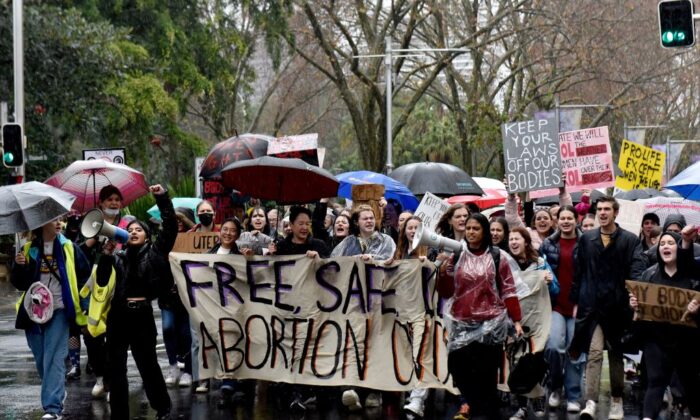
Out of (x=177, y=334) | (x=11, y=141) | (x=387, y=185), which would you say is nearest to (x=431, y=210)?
(x=177, y=334)

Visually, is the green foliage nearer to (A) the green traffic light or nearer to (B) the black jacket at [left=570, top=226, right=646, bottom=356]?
(A) the green traffic light

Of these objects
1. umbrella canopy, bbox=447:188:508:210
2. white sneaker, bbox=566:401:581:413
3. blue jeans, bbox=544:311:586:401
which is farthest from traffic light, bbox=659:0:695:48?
white sneaker, bbox=566:401:581:413

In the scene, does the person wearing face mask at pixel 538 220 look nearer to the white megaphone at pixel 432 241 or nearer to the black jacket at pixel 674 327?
the black jacket at pixel 674 327

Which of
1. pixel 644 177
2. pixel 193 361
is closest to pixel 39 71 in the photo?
pixel 644 177

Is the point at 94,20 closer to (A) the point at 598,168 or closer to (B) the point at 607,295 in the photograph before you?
(A) the point at 598,168

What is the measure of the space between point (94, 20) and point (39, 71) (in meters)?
4.32

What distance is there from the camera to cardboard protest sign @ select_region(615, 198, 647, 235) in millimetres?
13602

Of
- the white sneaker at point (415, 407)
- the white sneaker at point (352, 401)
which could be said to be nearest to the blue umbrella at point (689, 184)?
the white sneaker at point (415, 407)

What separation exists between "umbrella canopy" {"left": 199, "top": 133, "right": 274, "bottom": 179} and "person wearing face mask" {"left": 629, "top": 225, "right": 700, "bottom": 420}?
657cm

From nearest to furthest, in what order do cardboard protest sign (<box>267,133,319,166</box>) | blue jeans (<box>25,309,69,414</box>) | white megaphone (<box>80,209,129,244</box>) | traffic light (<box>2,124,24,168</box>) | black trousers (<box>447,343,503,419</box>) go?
black trousers (<box>447,343,503,419</box>)
white megaphone (<box>80,209,129,244</box>)
blue jeans (<box>25,309,69,414</box>)
cardboard protest sign (<box>267,133,319,166</box>)
traffic light (<box>2,124,24,168</box>)

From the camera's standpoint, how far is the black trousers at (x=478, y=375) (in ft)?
28.0

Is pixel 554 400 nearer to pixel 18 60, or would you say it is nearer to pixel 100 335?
pixel 100 335

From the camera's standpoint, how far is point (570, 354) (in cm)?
1073

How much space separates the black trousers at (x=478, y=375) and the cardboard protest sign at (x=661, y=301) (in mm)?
1466
